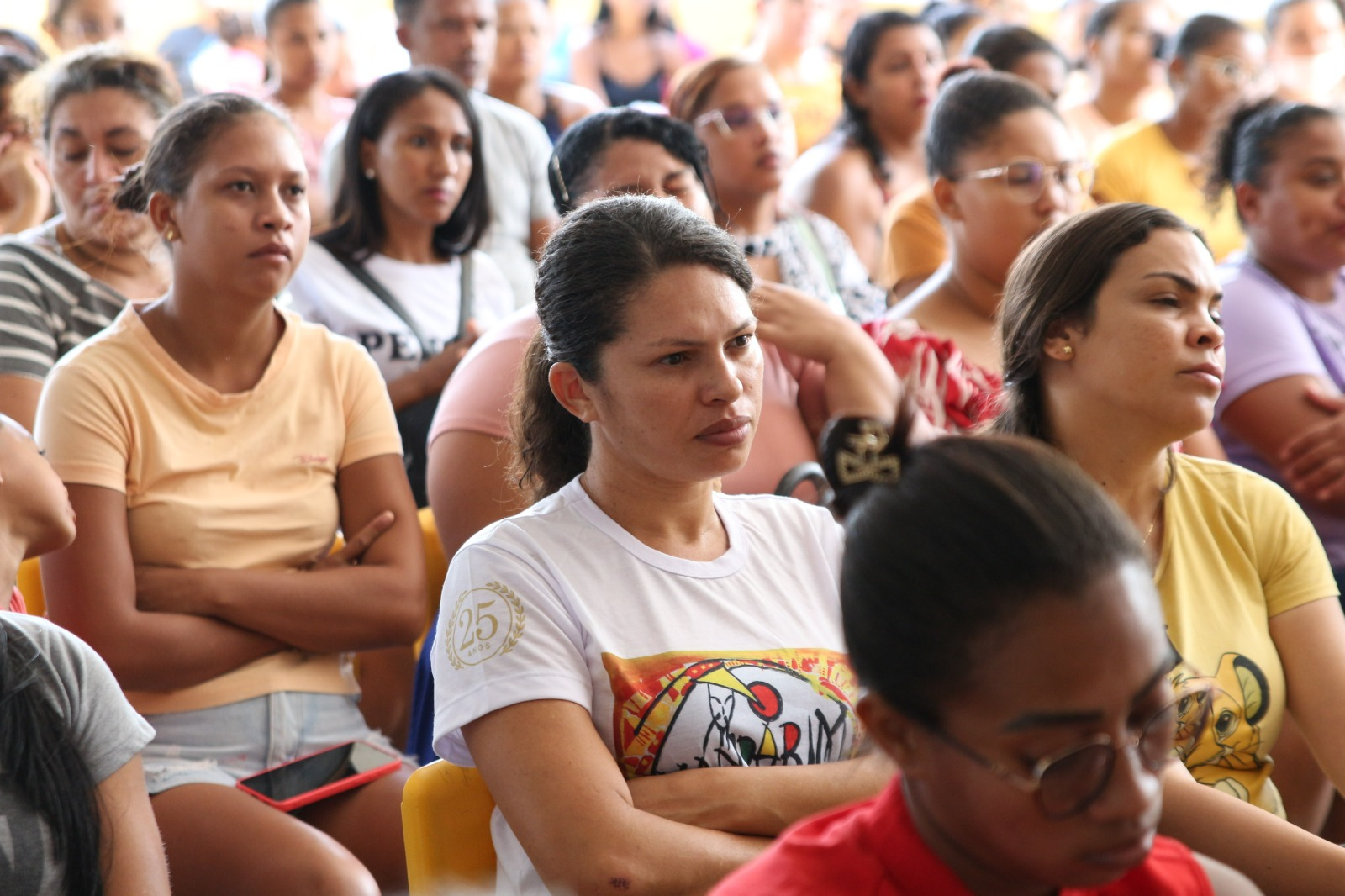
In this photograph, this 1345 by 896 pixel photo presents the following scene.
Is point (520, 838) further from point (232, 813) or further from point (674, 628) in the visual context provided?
A: point (232, 813)

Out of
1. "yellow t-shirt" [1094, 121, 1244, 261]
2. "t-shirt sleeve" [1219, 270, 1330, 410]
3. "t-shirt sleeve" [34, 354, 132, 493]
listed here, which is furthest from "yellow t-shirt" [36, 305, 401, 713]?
"yellow t-shirt" [1094, 121, 1244, 261]

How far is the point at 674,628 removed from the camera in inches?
60.5

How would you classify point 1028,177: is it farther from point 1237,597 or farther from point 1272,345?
point 1237,597

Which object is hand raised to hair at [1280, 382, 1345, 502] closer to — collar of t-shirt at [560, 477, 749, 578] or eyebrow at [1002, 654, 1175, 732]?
collar of t-shirt at [560, 477, 749, 578]

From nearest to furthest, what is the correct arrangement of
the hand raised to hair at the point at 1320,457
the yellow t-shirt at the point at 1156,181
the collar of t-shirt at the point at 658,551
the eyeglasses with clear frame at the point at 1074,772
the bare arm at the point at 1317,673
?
the eyeglasses with clear frame at the point at 1074,772, the collar of t-shirt at the point at 658,551, the bare arm at the point at 1317,673, the hand raised to hair at the point at 1320,457, the yellow t-shirt at the point at 1156,181

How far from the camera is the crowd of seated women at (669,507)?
38.8 inches

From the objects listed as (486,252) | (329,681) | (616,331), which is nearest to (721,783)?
(616,331)

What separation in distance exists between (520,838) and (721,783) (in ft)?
0.72

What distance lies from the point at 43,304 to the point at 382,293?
0.71 m

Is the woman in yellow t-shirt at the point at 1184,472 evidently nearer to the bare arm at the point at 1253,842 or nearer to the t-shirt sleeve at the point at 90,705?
the bare arm at the point at 1253,842

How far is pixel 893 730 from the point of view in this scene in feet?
3.32

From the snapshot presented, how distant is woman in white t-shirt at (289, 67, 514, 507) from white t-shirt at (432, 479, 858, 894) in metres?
1.38

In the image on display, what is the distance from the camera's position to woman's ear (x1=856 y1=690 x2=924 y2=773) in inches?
39.3

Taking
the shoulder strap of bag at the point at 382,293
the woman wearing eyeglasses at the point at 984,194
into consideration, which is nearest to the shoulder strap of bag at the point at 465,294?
the shoulder strap of bag at the point at 382,293
